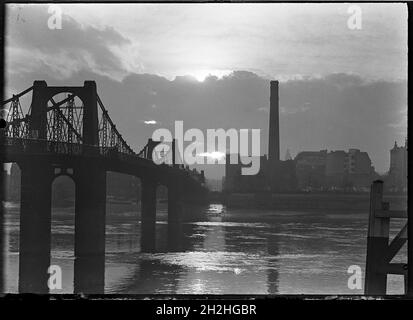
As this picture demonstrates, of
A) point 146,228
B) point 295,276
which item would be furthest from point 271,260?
point 146,228

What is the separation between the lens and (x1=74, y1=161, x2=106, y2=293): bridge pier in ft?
28.9

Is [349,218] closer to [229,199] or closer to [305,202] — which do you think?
[305,202]

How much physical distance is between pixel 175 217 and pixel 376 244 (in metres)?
6.07

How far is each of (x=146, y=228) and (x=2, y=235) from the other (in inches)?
399

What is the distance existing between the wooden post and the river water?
1.67 meters

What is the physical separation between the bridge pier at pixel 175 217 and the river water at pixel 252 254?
194 millimetres

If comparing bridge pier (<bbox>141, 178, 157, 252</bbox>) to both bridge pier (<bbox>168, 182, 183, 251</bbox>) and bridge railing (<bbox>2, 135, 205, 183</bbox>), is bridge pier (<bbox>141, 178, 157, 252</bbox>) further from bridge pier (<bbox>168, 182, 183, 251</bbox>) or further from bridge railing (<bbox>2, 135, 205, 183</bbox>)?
bridge railing (<bbox>2, 135, 205, 183</bbox>)

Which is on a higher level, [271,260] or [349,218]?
[349,218]

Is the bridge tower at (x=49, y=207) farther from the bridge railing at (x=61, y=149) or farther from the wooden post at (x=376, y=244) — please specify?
the wooden post at (x=376, y=244)

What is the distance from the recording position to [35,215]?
914cm

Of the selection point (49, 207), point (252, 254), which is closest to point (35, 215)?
point (49, 207)

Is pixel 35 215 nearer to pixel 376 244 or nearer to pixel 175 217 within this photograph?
pixel 175 217

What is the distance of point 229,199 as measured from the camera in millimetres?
7465
